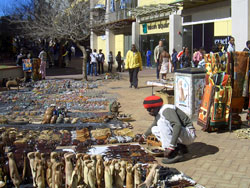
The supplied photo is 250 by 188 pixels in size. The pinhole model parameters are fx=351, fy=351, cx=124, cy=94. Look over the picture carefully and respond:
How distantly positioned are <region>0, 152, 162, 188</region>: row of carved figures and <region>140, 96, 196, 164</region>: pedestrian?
1.02 metres

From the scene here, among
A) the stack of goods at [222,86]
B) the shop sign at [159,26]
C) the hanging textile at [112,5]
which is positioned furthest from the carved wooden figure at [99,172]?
the hanging textile at [112,5]

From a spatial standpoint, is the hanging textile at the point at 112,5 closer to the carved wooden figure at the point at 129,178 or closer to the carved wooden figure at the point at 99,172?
the carved wooden figure at the point at 99,172

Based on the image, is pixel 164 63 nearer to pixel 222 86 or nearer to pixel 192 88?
pixel 192 88

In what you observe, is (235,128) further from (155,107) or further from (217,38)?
(217,38)

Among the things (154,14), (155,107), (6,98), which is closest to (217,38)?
(154,14)

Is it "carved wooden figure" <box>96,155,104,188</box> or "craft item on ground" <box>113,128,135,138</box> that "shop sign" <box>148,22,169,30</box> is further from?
"carved wooden figure" <box>96,155,104,188</box>

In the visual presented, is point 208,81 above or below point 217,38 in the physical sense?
below

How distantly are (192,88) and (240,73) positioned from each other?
1213 mm

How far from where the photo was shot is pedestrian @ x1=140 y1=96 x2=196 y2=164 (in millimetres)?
5445

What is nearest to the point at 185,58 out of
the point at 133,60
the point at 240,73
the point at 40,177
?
the point at 133,60

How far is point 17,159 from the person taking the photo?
485 centimetres

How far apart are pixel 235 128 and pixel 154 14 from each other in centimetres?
2054

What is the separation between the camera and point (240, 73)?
742cm

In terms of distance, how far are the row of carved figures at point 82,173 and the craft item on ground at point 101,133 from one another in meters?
2.28
